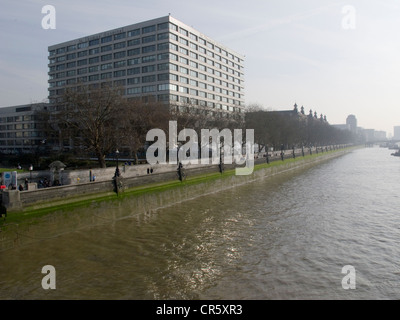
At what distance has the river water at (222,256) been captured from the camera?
1212 cm

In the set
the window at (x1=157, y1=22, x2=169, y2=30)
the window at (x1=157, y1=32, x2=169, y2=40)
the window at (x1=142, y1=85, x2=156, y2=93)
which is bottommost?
the window at (x1=142, y1=85, x2=156, y2=93)

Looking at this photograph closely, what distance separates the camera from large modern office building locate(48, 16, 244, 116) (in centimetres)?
7744

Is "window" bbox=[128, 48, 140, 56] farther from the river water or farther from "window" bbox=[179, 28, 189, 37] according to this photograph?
the river water

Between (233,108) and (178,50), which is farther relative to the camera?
(233,108)

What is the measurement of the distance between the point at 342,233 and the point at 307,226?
2325 mm

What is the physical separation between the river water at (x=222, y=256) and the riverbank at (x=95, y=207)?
0.83 meters

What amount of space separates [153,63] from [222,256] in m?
71.0

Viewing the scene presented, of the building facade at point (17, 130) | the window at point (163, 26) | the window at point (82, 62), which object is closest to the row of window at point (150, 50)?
the window at point (82, 62)

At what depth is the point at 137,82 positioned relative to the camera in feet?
267

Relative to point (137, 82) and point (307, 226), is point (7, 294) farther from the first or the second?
point (137, 82)

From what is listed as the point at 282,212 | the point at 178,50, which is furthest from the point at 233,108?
the point at 282,212

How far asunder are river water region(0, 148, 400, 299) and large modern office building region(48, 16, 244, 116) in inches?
1926

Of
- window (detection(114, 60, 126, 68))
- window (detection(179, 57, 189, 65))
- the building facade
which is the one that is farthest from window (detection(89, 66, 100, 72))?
window (detection(179, 57, 189, 65))

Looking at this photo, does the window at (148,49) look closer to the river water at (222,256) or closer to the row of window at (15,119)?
the row of window at (15,119)
